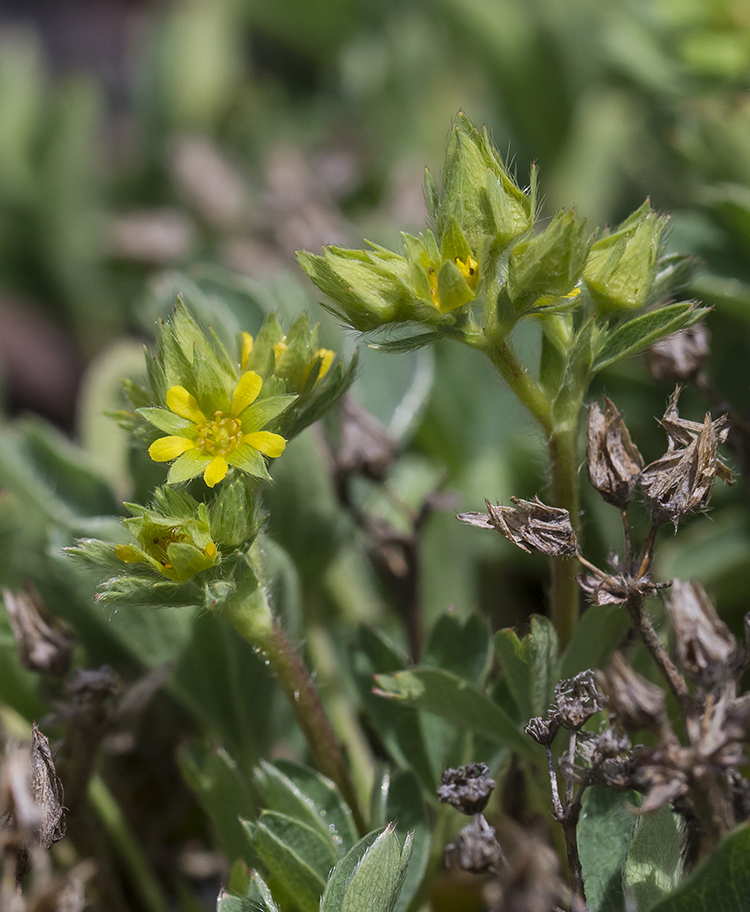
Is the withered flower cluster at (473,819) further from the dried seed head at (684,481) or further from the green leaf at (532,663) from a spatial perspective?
the dried seed head at (684,481)

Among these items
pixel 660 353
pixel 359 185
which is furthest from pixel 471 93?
pixel 660 353

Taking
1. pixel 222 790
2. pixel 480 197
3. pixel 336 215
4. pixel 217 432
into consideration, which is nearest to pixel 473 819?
pixel 222 790

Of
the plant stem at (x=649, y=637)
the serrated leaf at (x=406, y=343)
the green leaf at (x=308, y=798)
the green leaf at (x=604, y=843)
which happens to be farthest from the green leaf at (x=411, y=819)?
the serrated leaf at (x=406, y=343)

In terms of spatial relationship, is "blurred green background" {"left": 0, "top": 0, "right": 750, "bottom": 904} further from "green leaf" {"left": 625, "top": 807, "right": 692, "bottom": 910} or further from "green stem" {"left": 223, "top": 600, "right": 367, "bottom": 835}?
"green leaf" {"left": 625, "top": 807, "right": 692, "bottom": 910}

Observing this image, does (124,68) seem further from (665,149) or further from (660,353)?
(660,353)

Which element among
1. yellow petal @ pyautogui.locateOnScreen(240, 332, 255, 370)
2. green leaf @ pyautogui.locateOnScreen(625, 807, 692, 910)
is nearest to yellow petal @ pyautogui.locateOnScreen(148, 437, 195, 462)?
yellow petal @ pyautogui.locateOnScreen(240, 332, 255, 370)

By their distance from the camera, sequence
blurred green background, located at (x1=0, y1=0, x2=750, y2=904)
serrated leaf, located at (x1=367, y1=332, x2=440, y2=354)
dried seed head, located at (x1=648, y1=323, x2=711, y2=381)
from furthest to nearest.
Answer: blurred green background, located at (x1=0, y1=0, x2=750, y2=904) → dried seed head, located at (x1=648, y1=323, x2=711, y2=381) → serrated leaf, located at (x1=367, y1=332, x2=440, y2=354)
